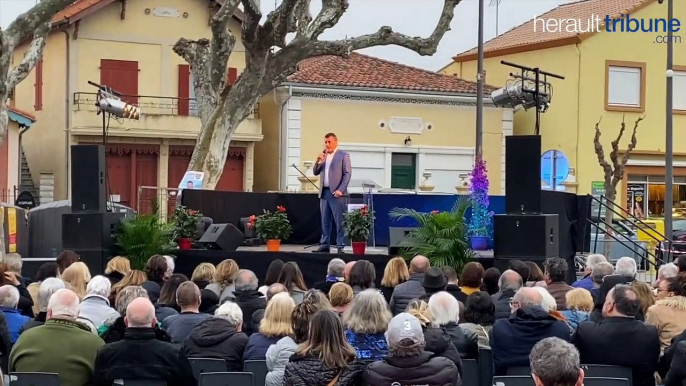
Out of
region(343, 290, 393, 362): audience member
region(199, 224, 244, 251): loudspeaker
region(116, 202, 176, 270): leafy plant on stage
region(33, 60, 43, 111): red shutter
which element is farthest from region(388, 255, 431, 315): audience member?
region(33, 60, 43, 111): red shutter

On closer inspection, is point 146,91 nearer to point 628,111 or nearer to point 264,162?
point 264,162

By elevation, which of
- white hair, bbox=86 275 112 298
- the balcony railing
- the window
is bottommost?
white hair, bbox=86 275 112 298

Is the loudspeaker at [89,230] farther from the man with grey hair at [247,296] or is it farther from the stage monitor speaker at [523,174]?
the man with grey hair at [247,296]

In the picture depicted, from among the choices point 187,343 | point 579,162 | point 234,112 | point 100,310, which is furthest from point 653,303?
point 579,162

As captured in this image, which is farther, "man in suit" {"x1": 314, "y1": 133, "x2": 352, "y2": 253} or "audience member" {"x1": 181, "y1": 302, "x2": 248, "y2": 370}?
"man in suit" {"x1": 314, "y1": 133, "x2": 352, "y2": 253}

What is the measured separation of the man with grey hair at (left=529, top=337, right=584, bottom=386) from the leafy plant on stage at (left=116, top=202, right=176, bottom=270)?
8.95 metres

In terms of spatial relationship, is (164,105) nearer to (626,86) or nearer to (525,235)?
(626,86)

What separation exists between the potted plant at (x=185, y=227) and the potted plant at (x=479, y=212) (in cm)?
369

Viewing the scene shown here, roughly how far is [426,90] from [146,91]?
297 inches

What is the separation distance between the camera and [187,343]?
258 inches

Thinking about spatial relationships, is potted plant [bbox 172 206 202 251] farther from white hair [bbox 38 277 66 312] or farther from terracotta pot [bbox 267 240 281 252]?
white hair [bbox 38 277 66 312]

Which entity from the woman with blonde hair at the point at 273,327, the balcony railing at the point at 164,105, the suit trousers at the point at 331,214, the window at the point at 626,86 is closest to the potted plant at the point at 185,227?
the suit trousers at the point at 331,214

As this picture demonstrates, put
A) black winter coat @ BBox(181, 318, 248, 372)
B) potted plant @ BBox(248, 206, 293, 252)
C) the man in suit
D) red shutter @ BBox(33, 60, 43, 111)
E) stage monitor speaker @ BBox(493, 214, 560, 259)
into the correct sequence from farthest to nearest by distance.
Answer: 1. red shutter @ BBox(33, 60, 43, 111)
2. potted plant @ BBox(248, 206, 293, 252)
3. the man in suit
4. stage monitor speaker @ BBox(493, 214, 560, 259)
5. black winter coat @ BBox(181, 318, 248, 372)

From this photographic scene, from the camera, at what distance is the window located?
30125mm
